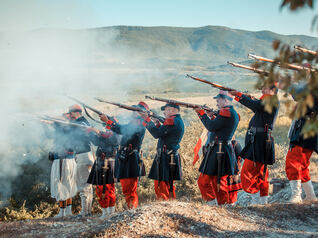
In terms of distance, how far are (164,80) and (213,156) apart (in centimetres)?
559

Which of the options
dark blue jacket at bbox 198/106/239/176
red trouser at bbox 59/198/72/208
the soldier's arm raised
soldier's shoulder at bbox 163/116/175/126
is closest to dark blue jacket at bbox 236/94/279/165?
dark blue jacket at bbox 198/106/239/176

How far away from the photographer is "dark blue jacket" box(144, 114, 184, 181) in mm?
6598

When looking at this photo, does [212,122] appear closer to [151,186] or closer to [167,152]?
[167,152]

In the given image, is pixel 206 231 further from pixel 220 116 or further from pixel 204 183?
pixel 220 116

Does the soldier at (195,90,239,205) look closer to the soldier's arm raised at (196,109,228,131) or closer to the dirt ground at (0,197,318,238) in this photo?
the soldier's arm raised at (196,109,228,131)

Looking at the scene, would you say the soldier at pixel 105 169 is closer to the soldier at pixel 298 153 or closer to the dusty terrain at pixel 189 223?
the dusty terrain at pixel 189 223

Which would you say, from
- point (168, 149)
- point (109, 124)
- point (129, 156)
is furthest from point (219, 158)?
point (109, 124)

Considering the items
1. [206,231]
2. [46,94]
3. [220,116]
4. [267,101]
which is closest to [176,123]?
[220,116]

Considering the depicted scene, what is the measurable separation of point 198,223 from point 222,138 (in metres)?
1.89

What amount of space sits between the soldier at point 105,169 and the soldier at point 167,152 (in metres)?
0.93

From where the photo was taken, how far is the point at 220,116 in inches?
247

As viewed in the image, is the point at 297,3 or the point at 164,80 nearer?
the point at 297,3

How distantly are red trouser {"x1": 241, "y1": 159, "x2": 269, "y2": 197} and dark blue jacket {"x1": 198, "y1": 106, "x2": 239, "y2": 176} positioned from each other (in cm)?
22

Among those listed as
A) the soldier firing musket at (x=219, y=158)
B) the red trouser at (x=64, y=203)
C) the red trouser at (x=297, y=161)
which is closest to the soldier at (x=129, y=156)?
the soldier firing musket at (x=219, y=158)
